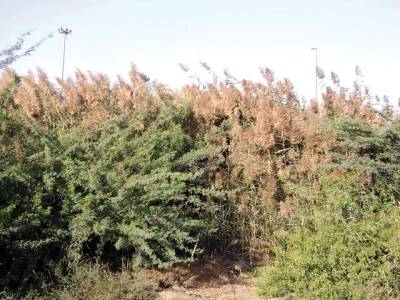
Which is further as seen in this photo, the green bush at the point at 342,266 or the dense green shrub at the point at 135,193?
the dense green shrub at the point at 135,193

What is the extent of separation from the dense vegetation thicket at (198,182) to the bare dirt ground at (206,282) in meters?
0.21

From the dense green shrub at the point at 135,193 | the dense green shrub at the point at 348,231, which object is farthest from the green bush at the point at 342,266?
the dense green shrub at the point at 135,193

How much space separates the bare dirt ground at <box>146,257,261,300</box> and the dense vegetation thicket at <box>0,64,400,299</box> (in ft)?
0.69

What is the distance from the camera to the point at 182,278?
18.9ft

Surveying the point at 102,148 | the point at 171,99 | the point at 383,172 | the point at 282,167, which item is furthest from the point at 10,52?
the point at 383,172

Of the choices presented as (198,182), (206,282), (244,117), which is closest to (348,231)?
(206,282)

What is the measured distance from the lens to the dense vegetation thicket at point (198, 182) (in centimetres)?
516

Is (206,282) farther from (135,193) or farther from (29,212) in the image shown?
(29,212)

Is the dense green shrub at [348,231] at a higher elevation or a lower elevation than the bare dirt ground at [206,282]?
higher

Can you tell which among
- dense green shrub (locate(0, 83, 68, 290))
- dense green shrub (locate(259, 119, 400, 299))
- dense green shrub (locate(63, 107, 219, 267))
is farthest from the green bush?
dense green shrub (locate(0, 83, 68, 290))

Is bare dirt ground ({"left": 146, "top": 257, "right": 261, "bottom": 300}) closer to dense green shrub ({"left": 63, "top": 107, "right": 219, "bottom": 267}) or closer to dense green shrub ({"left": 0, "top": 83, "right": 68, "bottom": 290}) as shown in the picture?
dense green shrub ({"left": 63, "top": 107, "right": 219, "bottom": 267})

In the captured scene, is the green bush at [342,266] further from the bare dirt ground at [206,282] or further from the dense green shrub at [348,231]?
the bare dirt ground at [206,282]

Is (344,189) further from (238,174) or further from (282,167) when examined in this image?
(238,174)

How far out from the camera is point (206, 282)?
19.0 ft
